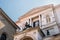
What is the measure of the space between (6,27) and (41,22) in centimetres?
701

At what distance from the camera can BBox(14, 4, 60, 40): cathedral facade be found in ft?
53.2

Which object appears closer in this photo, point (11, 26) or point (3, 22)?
point (3, 22)

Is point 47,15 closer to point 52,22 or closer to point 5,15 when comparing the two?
point 52,22

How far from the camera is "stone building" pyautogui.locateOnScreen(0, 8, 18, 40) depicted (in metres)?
16.0

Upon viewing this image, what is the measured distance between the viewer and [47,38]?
15.3m

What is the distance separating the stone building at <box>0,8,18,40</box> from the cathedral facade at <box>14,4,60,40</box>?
0.81 m

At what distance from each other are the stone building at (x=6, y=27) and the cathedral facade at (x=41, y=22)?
0.81 metres

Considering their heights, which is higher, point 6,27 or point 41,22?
point 41,22

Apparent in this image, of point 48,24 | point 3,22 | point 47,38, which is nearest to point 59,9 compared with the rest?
point 48,24

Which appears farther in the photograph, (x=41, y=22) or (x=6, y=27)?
(x=41, y=22)

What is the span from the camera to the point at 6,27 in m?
16.7

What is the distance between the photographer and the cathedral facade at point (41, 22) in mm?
16219

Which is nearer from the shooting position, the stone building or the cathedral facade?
the stone building

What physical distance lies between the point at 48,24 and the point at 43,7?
4.13 m
